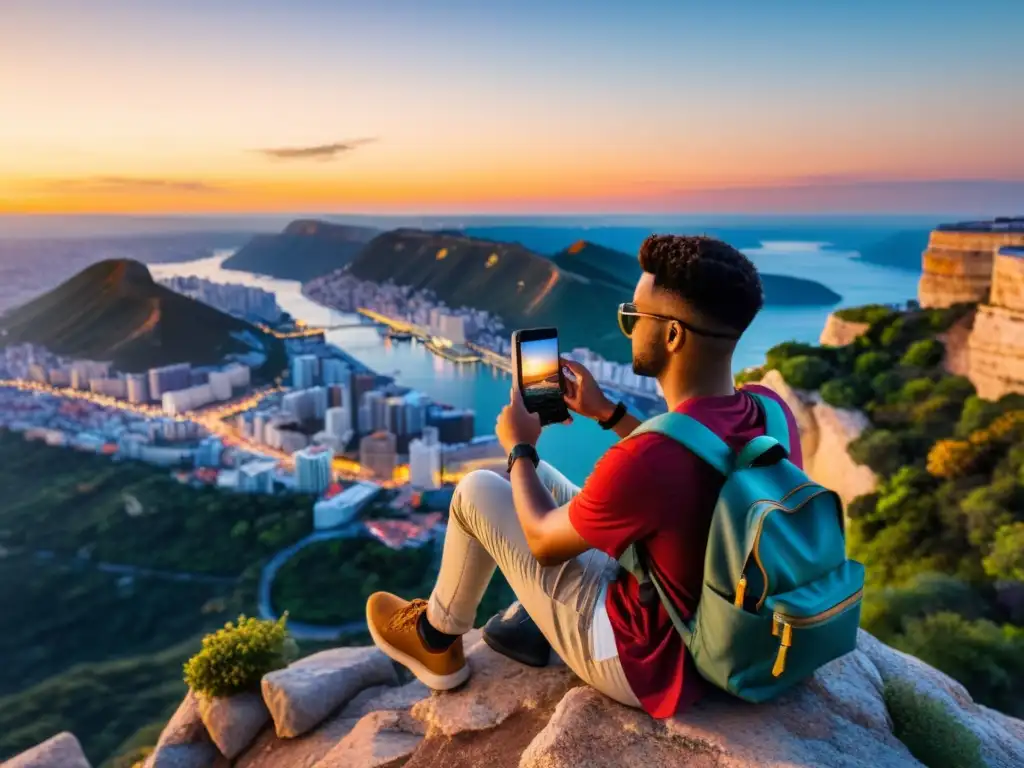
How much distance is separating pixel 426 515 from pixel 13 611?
22.8 ft

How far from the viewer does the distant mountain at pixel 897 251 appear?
12.7 m

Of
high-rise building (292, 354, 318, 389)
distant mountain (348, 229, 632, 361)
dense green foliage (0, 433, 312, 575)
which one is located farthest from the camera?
high-rise building (292, 354, 318, 389)

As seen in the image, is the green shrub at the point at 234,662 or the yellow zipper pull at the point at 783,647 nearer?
the yellow zipper pull at the point at 783,647

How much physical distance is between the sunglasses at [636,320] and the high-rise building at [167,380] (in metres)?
23.5

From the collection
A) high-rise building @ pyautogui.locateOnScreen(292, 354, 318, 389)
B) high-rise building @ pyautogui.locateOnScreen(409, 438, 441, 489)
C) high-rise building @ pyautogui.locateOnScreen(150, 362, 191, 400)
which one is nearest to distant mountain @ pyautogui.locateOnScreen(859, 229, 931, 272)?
high-rise building @ pyautogui.locateOnScreen(409, 438, 441, 489)

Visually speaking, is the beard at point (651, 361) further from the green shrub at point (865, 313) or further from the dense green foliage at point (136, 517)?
the dense green foliage at point (136, 517)

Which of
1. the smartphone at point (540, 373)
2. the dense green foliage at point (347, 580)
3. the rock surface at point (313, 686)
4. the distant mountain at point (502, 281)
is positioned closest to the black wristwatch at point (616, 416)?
the smartphone at point (540, 373)

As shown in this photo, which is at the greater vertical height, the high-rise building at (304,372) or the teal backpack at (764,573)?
the teal backpack at (764,573)

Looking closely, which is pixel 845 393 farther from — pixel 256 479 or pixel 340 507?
pixel 256 479

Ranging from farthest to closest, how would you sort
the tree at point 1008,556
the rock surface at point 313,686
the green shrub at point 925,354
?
the green shrub at point 925,354 → the tree at point 1008,556 → the rock surface at point 313,686

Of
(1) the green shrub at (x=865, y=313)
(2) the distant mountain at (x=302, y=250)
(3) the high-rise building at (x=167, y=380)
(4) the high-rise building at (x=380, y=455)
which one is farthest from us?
(2) the distant mountain at (x=302, y=250)

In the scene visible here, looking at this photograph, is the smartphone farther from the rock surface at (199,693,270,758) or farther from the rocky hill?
the rock surface at (199,693,270,758)

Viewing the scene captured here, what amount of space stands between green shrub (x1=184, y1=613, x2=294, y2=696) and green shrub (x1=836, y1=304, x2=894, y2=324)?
8141 millimetres

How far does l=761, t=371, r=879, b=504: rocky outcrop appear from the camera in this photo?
6461 mm
